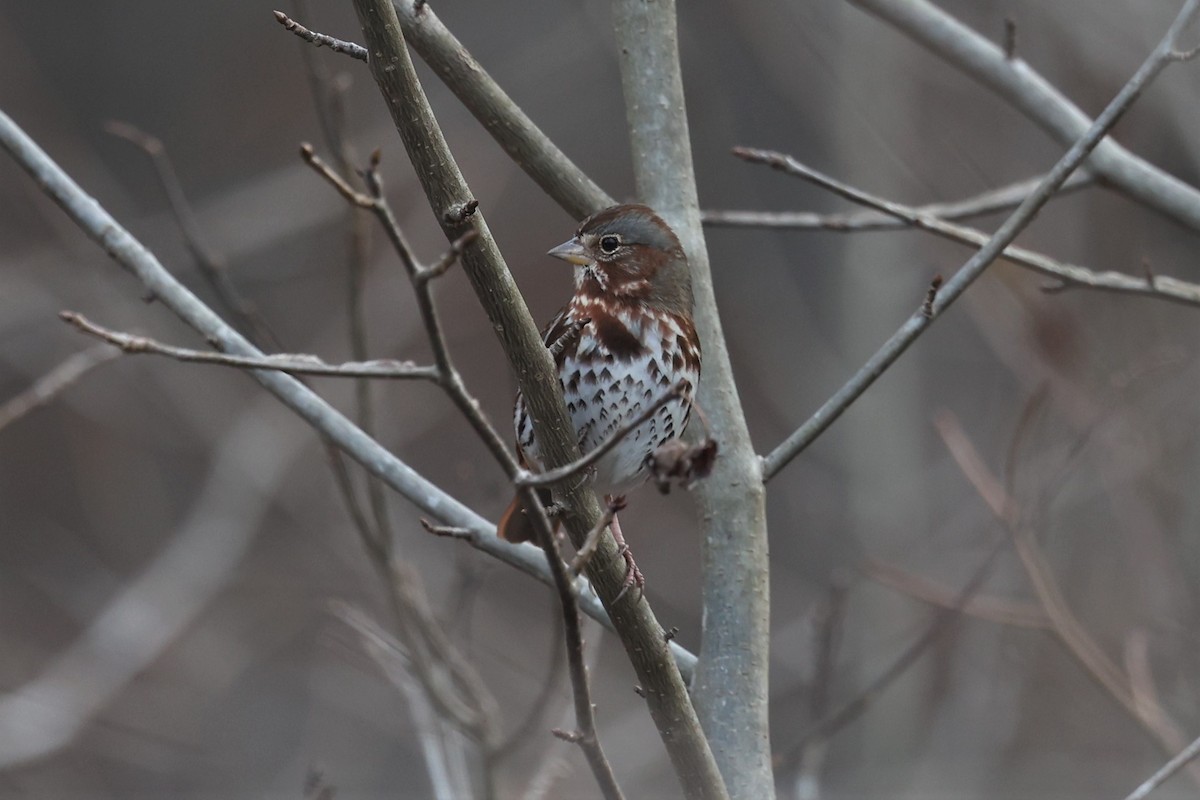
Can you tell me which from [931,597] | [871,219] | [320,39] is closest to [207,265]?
[320,39]

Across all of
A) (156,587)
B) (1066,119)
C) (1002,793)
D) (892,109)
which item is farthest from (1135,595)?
(156,587)

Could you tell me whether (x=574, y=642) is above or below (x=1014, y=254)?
below

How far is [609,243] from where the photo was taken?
3465 millimetres

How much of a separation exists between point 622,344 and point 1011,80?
5.07ft

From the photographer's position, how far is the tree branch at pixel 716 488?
297 cm

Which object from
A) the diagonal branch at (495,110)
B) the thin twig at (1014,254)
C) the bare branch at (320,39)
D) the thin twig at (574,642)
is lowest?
the thin twig at (574,642)

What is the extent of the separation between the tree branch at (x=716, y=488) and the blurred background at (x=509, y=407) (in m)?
2.27

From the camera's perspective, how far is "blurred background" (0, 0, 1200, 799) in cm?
677

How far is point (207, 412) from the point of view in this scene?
25.7 ft

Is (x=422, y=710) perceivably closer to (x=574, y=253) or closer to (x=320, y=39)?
(x=574, y=253)

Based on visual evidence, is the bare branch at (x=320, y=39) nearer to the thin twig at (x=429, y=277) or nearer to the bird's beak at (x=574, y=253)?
the thin twig at (x=429, y=277)

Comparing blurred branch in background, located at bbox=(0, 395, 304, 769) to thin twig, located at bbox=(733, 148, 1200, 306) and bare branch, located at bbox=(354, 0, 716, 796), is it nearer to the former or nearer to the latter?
thin twig, located at bbox=(733, 148, 1200, 306)

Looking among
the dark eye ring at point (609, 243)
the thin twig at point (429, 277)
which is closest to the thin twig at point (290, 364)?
the thin twig at point (429, 277)

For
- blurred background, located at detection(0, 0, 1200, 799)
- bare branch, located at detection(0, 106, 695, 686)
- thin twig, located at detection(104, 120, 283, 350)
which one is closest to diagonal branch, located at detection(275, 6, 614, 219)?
bare branch, located at detection(0, 106, 695, 686)
